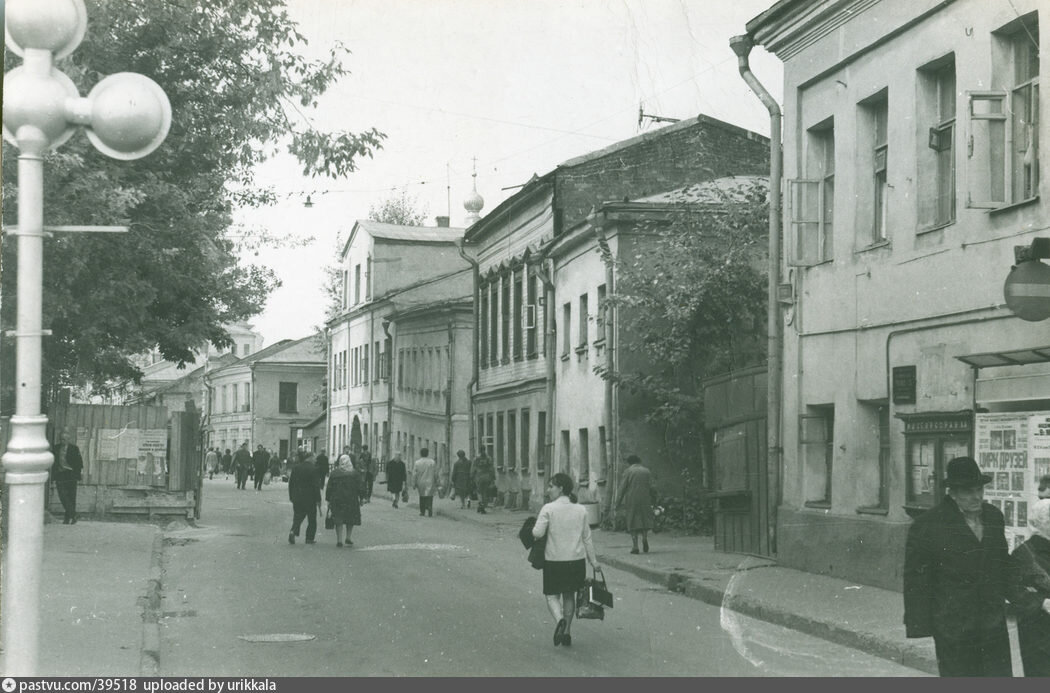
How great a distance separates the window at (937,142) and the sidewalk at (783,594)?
418 cm

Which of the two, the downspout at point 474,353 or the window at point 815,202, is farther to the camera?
the downspout at point 474,353

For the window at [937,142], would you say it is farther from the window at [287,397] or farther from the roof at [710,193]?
the window at [287,397]

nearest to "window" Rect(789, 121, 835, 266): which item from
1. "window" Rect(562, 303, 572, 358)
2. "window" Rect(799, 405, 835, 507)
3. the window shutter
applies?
"window" Rect(799, 405, 835, 507)

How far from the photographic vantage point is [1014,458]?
13.1 metres

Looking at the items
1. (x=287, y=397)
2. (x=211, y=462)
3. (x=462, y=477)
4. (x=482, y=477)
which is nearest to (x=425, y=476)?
(x=482, y=477)

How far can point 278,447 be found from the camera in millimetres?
74125

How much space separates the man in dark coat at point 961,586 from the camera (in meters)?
7.40

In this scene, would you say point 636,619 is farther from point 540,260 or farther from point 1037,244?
point 540,260

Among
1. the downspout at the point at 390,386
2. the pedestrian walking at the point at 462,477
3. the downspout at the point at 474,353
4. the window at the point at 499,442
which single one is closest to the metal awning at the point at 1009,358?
the pedestrian walking at the point at 462,477

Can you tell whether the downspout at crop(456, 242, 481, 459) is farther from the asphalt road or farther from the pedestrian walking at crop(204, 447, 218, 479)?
the pedestrian walking at crop(204, 447, 218, 479)

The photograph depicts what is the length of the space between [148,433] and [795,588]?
45.4ft

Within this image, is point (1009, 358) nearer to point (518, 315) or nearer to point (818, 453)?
point (818, 453)

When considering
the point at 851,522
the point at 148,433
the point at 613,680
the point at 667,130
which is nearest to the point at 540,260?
the point at 667,130

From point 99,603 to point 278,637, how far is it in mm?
2437
